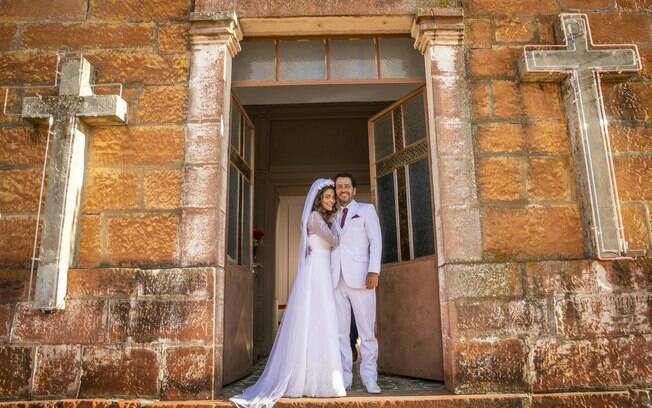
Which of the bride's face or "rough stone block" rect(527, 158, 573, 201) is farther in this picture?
the bride's face

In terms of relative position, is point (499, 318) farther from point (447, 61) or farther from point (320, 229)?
point (447, 61)

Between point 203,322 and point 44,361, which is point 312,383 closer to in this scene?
point 203,322

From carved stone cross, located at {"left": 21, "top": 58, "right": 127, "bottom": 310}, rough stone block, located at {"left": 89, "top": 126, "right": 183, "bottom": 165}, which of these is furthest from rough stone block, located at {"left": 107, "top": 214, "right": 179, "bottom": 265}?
rough stone block, located at {"left": 89, "top": 126, "right": 183, "bottom": 165}

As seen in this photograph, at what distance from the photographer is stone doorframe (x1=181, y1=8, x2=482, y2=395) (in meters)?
3.55

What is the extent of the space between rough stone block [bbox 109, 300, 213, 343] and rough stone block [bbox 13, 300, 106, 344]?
106 mm

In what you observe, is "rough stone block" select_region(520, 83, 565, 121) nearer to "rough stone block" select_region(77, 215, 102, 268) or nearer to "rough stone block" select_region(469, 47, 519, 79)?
"rough stone block" select_region(469, 47, 519, 79)

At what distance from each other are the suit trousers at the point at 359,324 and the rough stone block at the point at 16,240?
2299 millimetres

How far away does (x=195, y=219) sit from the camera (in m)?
3.59

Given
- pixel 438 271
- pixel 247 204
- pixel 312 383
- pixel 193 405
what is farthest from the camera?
pixel 247 204

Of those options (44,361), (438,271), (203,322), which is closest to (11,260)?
(44,361)

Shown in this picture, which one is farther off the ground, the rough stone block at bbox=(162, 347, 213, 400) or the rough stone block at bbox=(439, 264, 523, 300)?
the rough stone block at bbox=(439, 264, 523, 300)

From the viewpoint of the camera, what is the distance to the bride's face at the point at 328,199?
413 centimetres

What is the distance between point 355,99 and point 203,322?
2586mm

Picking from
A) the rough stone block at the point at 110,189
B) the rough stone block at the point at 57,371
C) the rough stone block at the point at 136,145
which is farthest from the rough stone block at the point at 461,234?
the rough stone block at the point at 57,371
